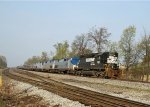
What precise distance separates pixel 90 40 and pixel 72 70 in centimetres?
3423

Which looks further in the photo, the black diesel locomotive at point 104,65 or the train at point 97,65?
the train at point 97,65

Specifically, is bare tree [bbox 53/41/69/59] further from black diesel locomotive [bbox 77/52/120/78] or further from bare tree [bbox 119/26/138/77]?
black diesel locomotive [bbox 77/52/120/78]

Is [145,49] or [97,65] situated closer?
[97,65]

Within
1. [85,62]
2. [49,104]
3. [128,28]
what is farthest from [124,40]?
[49,104]

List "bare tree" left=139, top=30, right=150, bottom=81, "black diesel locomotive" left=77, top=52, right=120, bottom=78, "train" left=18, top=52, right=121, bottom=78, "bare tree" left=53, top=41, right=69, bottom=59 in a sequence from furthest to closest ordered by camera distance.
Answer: "bare tree" left=53, top=41, right=69, bottom=59 < "bare tree" left=139, top=30, right=150, bottom=81 < "train" left=18, top=52, right=121, bottom=78 < "black diesel locomotive" left=77, top=52, right=120, bottom=78

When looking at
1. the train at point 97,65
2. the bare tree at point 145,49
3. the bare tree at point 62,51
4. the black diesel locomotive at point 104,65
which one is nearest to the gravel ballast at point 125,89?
the black diesel locomotive at point 104,65

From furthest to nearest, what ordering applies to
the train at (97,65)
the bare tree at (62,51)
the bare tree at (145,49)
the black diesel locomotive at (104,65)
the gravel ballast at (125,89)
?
1. the bare tree at (62,51)
2. the bare tree at (145,49)
3. the train at (97,65)
4. the black diesel locomotive at (104,65)
5. the gravel ballast at (125,89)

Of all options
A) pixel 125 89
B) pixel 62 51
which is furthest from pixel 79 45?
pixel 125 89

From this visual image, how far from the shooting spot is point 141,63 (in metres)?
56.7

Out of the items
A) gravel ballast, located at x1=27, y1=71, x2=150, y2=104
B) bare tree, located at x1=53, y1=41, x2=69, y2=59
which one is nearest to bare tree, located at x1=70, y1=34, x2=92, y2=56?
bare tree, located at x1=53, y1=41, x2=69, y2=59

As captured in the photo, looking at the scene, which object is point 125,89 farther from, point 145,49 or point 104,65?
point 145,49

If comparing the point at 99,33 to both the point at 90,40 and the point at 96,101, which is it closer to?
the point at 90,40

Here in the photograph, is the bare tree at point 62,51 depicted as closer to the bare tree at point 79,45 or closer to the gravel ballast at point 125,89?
the bare tree at point 79,45

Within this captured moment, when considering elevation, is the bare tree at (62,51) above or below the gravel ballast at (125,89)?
above
